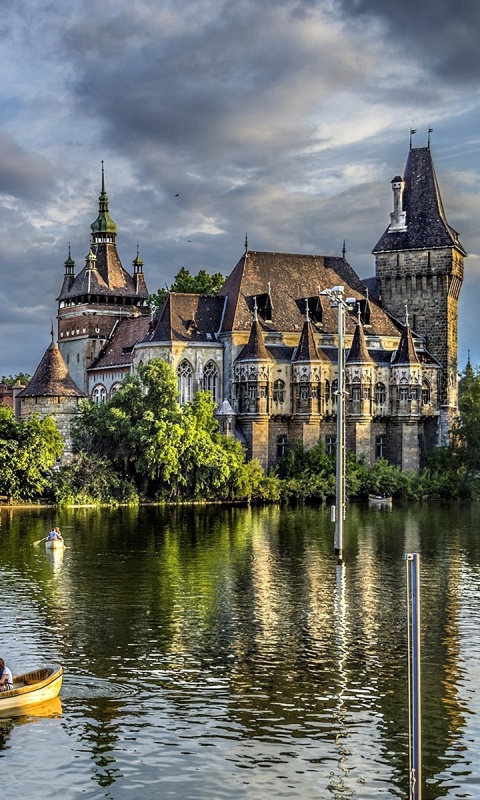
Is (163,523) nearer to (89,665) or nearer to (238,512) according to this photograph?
(238,512)

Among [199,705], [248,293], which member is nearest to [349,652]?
[199,705]

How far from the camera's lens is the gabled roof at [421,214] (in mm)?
118438

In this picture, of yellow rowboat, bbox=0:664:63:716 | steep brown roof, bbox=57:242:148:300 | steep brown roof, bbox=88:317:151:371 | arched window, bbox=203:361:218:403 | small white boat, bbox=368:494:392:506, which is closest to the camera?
yellow rowboat, bbox=0:664:63:716

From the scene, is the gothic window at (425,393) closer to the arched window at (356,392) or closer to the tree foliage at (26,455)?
the arched window at (356,392)

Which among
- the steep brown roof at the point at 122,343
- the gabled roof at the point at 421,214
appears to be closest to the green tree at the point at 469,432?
the gabled roof at the point at 421,214

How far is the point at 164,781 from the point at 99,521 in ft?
171

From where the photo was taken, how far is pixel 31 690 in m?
28.2

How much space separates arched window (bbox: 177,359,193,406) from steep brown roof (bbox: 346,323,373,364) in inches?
534

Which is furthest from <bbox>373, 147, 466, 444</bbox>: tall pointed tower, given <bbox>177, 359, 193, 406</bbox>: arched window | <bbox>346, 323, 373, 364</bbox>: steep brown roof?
<bbox>177, 359, 193, 406</bbox>: arched window

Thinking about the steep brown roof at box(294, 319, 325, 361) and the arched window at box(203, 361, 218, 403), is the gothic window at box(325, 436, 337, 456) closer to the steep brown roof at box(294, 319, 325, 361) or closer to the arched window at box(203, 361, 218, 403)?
the steep brown roof at box(294, 319, 325, 361)

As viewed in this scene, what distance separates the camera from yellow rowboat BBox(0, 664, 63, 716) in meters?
28.0

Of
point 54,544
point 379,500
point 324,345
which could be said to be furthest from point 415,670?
point 324,345

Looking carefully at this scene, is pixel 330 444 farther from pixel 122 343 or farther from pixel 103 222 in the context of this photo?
pixel 103 222

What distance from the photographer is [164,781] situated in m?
24.3
